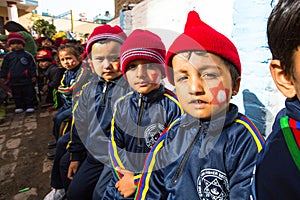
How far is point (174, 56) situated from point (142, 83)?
16.5 inches

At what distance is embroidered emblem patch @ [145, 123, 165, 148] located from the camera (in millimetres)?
1416

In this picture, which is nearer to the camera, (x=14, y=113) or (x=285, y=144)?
(x=285, y=144)

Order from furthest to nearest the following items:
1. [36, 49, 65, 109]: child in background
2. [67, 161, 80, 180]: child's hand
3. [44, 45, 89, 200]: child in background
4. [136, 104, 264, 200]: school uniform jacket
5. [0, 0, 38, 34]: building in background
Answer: [0, 0, 38, 34]: building in background < [36, 49, 65, 109]: child in background < [44, 45, 89, 200]: child in background < [67, 161, 80, 180]: child's hand < [136, 104, 264, 200]: school uniform jacket

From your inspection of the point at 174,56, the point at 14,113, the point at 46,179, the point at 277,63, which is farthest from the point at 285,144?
the point at 14,113

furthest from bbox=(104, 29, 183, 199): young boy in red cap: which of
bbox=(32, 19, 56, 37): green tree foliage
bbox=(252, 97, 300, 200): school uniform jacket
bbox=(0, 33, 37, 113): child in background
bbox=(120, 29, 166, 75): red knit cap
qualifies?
bbox=(32, 19, 56, 37): green tree foliage

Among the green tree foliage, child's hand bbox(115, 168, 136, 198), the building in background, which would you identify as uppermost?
the building in background

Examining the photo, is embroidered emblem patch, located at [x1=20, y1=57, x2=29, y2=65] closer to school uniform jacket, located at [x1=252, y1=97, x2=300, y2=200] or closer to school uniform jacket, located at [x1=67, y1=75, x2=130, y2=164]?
school uniform jacket, located at [x1=67, y1=75, x2=130, y2=164]

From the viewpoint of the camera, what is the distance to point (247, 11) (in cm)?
179

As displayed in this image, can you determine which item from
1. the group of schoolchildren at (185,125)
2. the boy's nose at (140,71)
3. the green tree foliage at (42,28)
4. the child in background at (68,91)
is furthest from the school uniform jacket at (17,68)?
the green tree foliage at (42,28)

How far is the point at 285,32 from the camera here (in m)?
0.62

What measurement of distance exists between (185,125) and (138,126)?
0.48 metres

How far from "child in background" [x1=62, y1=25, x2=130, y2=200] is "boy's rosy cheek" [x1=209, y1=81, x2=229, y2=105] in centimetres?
98

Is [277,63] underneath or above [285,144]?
above

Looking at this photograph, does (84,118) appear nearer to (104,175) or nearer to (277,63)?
(104,175)
